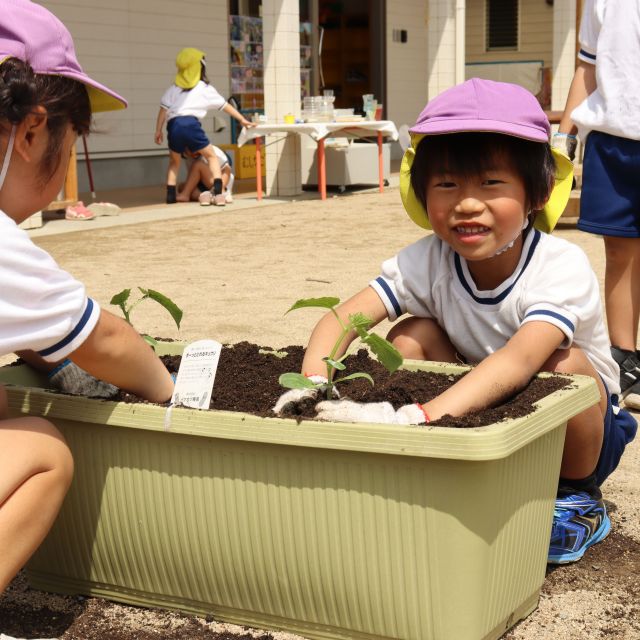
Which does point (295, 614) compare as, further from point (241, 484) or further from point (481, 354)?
point (481, 354)

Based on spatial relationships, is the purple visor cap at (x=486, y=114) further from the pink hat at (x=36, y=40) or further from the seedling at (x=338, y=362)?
the pink hat at (x=36, y=40)

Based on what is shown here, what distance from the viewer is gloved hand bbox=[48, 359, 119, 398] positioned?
2051mm

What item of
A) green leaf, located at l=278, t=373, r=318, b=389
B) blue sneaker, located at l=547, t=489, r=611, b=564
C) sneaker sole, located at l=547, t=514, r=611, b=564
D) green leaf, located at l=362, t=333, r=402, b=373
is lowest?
sneaker sole, located at l=547, t=514, r=611, b=564

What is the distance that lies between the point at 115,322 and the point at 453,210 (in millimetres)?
730

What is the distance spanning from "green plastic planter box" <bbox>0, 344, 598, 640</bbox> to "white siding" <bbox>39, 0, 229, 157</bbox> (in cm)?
947

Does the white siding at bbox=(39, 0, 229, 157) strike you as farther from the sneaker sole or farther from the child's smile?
the sneaker sole

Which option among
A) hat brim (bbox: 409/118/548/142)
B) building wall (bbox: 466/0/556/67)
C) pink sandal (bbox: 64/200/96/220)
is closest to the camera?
hat brim (bbox: 409/118/548/142)

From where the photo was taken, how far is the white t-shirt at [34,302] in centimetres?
169

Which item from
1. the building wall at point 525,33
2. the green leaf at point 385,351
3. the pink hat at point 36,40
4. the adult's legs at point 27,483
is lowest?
the adult's legs at point 27,483

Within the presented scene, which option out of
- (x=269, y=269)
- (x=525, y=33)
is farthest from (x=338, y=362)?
(x=525, y=33)

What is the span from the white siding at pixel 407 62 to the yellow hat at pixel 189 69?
738 cm

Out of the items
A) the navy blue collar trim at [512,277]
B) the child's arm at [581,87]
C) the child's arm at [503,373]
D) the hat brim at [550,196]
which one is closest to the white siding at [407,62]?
the child's arm at [581,87]

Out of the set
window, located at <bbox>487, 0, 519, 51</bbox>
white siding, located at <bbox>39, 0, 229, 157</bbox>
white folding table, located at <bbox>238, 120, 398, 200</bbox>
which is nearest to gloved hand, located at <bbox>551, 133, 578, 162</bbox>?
white folding table, located at <bbox>238, 120, 398, 200</bbox>

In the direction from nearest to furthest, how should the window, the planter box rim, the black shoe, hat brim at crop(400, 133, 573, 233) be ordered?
the planter box rim
hat brim at crop(400, 133, 573, 233)
the black shoe
the window
